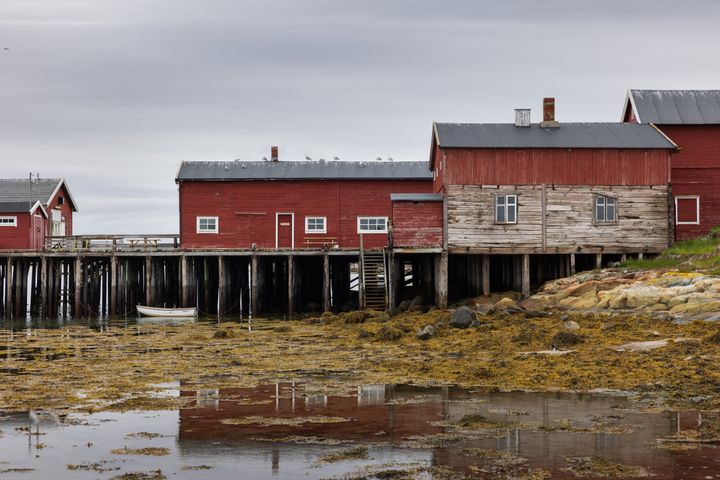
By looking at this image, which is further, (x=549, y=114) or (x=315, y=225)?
(x=315, y=225)

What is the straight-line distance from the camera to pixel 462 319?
29.3 m

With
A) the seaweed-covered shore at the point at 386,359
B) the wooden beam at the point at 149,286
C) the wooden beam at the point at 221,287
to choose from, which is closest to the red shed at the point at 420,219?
the seaweed-covered shore at the point at 386,359

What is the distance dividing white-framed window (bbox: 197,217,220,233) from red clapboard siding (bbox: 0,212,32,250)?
30.7 feet

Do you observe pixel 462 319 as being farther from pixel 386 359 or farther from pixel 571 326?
pixel 386 359

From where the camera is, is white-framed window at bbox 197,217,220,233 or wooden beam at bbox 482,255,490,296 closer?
wooden beam at bbox 482,255,490,296

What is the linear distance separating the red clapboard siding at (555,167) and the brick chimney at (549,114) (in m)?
2.44

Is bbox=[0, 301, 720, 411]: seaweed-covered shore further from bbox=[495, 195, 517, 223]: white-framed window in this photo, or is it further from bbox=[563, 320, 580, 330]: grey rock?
bbox=[495, 195, 517, 223]: white-framed window

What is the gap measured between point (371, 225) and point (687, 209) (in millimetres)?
15067

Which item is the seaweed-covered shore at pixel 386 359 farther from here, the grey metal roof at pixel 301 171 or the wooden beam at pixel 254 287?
the grey metal roof at pixel 301 171

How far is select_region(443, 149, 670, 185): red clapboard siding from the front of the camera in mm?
40094

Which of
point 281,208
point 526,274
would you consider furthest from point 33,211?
point 526,274

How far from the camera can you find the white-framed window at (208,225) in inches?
1861

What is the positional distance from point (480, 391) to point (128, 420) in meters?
6.72

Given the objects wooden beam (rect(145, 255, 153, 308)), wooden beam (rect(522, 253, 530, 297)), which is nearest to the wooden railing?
wooden beam (rect(145, 255, 153, 308))
